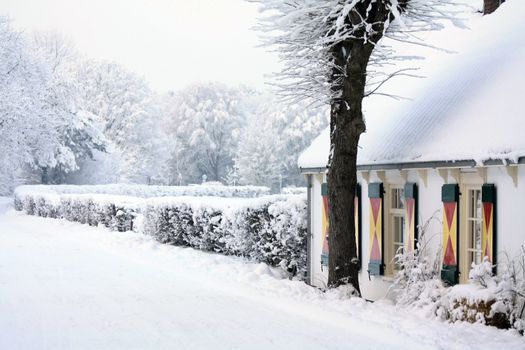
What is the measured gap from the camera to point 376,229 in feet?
38.5

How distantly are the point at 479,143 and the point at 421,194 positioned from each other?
1.76 metres

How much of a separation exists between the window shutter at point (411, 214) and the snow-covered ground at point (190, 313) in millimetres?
1594

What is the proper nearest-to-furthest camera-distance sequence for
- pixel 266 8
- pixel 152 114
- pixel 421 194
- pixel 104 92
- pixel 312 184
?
pixel 266 8 < pixel 421 194 < pixel 312 184 < pixel 104 92 < pixel 152 114

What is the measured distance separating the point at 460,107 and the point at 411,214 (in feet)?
6.63

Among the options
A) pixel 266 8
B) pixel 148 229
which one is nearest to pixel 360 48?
pixel 266 8

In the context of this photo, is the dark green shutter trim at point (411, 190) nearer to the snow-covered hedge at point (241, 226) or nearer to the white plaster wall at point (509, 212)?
the white plaster wall at point (509, 212)

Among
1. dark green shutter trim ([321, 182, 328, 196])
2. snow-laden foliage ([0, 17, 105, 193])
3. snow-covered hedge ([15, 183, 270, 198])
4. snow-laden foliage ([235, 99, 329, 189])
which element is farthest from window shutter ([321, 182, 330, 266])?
snow-laden foliage ([235, 99, 329, 189])

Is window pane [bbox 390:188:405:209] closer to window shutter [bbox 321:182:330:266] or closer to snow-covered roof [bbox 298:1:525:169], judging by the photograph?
snow-covered roof [bbox 298:1:525:169]

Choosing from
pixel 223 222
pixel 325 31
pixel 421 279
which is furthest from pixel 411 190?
pixel 223 222

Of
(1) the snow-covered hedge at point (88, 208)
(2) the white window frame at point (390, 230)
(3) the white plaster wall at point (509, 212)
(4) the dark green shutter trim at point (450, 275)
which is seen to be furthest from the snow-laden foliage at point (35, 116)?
(3) the white plaster wall at point (509, 212)

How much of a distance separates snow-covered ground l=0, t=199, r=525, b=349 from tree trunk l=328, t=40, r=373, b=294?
2.03 ft

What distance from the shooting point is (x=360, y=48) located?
33.2 ft

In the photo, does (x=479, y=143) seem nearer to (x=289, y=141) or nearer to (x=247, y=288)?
(x=247, y=288)

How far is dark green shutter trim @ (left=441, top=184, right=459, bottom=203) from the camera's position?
32.3 ft
